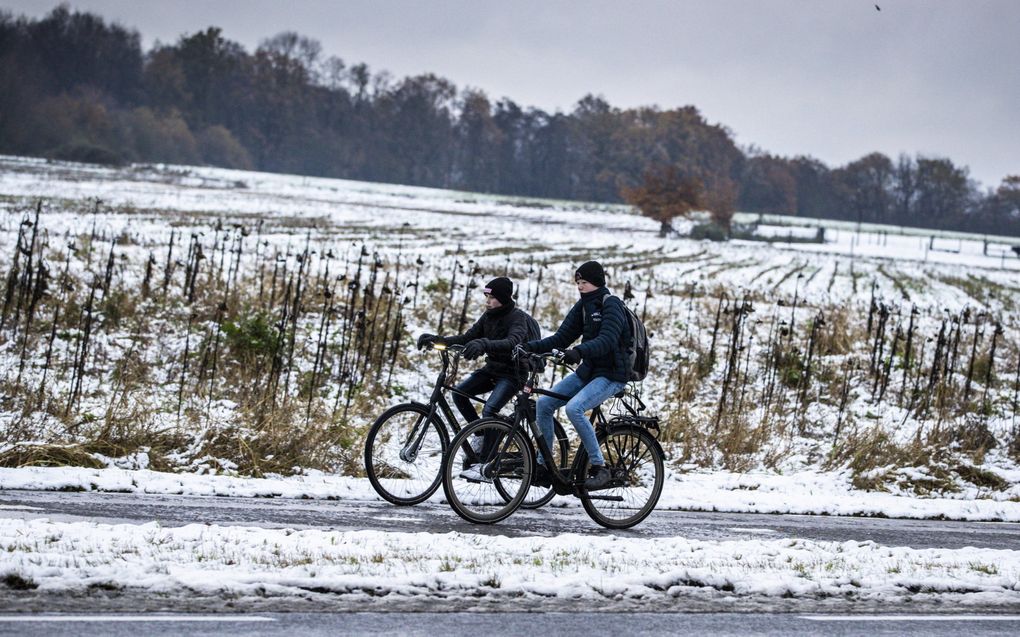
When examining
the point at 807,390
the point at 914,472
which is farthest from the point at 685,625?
the point at 807,390

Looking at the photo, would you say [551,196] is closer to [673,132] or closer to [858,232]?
[673,132]

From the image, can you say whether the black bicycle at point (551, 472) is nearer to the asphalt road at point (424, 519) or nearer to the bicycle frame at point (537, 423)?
the bicycle frame at point (537, 423)

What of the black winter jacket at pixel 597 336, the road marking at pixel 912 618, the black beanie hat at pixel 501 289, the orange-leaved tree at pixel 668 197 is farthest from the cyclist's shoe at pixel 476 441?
the orange-leaved tree at pixel 668 197

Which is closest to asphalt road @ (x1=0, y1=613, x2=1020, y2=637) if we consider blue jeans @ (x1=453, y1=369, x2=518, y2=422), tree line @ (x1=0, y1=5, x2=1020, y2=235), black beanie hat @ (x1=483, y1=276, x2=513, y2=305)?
blue jeans @ (x1=453, y1=369, x2=518, y2=422)

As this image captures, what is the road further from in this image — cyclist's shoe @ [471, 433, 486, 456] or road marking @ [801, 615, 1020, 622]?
cyclist's shoe @ [471, 433, 486, 456]

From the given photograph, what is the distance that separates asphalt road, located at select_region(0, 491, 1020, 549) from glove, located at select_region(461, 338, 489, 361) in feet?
4.76

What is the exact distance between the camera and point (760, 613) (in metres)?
6.68

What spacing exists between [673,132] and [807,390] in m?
90.5

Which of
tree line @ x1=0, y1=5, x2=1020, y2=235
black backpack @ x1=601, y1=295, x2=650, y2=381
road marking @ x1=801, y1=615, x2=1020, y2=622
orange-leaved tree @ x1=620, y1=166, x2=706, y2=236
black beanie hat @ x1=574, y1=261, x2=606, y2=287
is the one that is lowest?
road marking @ x1=801, y1=615, x2=1020, y2=622

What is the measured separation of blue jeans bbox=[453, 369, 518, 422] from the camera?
917 centimetres

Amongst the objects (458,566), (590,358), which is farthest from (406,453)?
(458,566)

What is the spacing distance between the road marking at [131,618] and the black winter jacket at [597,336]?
12.5 feet

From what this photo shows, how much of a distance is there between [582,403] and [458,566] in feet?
7.32

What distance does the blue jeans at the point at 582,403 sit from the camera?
8.86 meters
